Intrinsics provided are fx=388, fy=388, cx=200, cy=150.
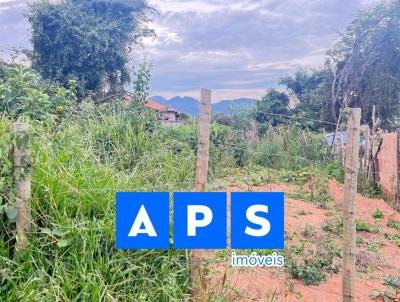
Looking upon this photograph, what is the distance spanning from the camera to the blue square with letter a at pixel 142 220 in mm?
2475

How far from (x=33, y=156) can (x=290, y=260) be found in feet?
7.36

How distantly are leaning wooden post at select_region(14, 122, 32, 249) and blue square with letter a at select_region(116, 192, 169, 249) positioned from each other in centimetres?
62

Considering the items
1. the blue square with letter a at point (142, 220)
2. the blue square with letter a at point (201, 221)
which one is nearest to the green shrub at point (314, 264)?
the blue square with letter a at point (201, 221)

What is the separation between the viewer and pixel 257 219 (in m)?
2.55

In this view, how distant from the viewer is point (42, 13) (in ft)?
49.1

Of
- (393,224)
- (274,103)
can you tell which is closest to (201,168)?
(393,224)

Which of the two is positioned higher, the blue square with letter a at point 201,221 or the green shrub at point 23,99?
the green shrub at point 23,99

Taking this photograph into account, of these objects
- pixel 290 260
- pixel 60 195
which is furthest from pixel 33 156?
pixel 290 260

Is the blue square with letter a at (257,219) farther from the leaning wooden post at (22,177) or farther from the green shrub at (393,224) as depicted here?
the green shrub at (393,224)

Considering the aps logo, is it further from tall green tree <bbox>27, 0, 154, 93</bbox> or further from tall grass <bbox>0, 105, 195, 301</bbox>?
tall green tree <bbox>27, 0, 154, 93</bbox>

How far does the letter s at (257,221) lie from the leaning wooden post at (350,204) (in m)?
0.50

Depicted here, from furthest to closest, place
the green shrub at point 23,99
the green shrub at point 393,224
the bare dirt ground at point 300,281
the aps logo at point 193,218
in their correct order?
the green shrub at point 393,224 → the green shrub at point 23,99 → the bare dirt ground at point 300,281 → the aps logo at point 193,218

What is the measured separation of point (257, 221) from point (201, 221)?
1.22ft

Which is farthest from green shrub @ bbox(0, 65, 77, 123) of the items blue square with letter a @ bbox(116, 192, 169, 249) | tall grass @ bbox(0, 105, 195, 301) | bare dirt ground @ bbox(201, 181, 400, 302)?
bare dirt ground @ bbox(201, 181, 400, 302)
